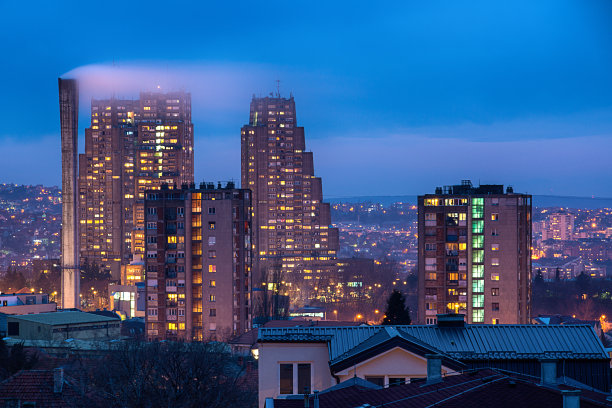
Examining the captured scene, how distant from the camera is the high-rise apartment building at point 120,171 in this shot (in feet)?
441

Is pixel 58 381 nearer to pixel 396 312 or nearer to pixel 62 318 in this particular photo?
pixel 396 312

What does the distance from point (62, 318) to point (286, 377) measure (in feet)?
124

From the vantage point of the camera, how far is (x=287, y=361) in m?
15.5

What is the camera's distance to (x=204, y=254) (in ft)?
188

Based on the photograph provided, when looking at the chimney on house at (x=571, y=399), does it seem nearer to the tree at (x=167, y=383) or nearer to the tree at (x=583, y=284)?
the tree at (x=167, y=383)

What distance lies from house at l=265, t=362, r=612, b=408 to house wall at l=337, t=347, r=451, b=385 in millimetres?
654

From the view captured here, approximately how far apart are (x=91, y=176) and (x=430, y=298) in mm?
91086

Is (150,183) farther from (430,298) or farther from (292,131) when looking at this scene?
(430,298)

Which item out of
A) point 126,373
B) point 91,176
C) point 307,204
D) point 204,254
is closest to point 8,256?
point 91,176

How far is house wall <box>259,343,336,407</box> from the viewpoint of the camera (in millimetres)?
15430

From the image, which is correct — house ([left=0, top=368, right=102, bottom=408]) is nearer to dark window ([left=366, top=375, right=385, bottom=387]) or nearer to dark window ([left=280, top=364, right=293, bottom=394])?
dark window ([left=280, top=364, right=293, bottom=394])

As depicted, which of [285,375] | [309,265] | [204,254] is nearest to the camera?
[285,375]

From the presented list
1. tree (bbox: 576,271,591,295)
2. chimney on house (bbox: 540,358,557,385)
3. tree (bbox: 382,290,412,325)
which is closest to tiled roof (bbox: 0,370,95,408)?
chimney on house (bbox: 540,358,557,385)

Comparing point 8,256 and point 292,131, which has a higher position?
point 292,131
